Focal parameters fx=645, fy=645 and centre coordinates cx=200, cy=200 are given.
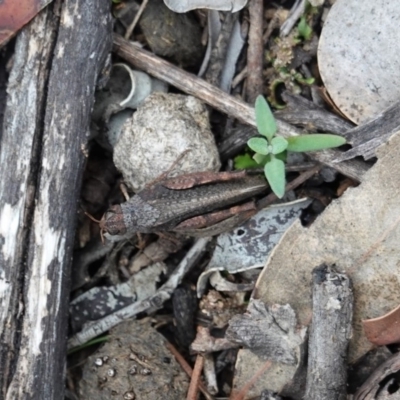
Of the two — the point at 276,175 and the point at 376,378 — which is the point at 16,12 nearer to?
the point at 276,175

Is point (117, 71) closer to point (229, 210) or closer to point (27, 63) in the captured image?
point (27, 63)

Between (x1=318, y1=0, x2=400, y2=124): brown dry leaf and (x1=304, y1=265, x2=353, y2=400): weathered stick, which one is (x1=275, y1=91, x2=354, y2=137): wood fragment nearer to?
(x1=318, y1=0, x2=400, y2=124): brown dry leaf

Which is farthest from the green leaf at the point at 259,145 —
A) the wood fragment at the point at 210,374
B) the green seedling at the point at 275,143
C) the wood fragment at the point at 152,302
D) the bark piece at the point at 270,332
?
the wood fragment at the point at 210,374

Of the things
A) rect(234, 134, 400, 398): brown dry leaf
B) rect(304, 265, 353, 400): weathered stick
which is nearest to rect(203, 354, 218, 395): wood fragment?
rect(234, 134, 400, 398): brown dry leaf

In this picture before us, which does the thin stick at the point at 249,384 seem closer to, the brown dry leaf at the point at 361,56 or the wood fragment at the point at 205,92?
the wood fragment at the point at 205,92

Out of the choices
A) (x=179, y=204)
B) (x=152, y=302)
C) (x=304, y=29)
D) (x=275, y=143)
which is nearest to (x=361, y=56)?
(x=304, y=29)

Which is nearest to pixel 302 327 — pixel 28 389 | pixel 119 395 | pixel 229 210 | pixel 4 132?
pixel 229 210
